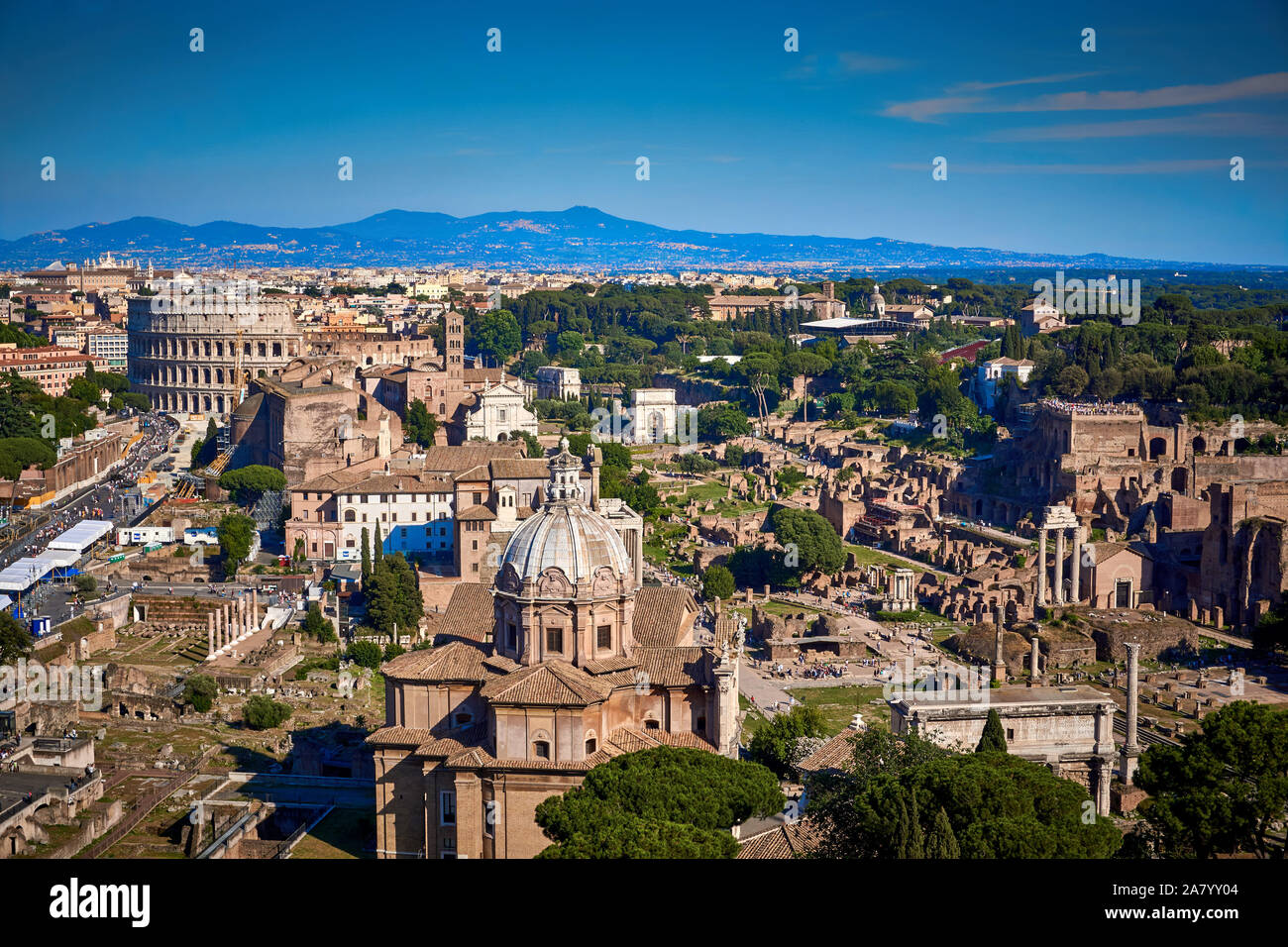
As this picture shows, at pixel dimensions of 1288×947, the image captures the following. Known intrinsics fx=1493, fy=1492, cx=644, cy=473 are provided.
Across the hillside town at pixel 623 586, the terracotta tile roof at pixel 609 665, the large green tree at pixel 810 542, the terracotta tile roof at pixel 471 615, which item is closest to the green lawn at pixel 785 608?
the hillside town at pixel 623 586

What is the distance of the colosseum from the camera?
235 ft

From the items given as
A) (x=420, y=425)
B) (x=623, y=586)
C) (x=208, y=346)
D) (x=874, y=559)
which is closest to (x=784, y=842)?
(x=623, y=586)

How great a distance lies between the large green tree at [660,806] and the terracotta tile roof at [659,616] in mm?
3889

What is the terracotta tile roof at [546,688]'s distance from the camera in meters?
20.6

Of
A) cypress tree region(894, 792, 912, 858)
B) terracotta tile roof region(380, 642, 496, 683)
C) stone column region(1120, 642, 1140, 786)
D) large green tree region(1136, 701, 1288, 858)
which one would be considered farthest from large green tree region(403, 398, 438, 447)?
cypress tree region(894, 792, 912, 858)

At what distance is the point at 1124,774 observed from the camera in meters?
26.8

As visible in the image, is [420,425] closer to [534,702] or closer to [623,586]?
[623,586]

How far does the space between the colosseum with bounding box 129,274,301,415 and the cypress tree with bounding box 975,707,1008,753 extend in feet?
173

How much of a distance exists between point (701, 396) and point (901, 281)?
181ft

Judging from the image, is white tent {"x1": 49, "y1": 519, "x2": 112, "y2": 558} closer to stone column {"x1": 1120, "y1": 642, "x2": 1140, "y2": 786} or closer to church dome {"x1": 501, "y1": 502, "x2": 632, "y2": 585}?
church dome {"x1": 501, "y1": 502, "x2": 632, "y2": 585}

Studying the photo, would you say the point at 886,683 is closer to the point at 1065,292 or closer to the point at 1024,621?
the point at 1024,621

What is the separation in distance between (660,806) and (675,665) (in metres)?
4.15

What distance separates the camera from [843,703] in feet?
106

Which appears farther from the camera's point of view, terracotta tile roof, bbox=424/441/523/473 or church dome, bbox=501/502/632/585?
terracotta tile roof, bbox=424/441/523/473
